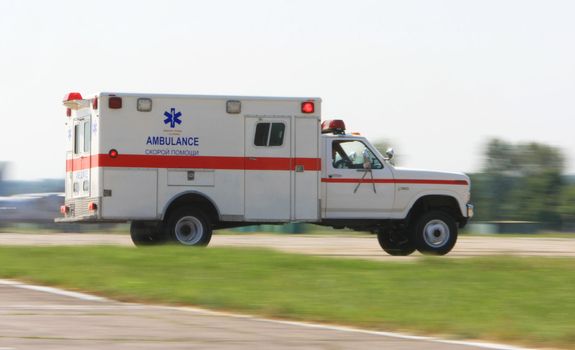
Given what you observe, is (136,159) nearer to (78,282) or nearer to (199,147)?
(199,147)

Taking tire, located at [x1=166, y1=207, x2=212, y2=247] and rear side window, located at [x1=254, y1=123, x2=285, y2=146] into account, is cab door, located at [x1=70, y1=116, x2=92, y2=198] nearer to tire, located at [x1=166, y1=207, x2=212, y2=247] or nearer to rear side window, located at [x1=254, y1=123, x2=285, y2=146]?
tire, located at [x1=166, y1=207, x2=212, y2=247]

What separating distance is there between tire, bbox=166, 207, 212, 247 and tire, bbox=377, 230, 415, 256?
351 cm

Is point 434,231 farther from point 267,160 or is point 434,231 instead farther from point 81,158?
point 81,158

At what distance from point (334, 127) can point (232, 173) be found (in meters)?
1.95

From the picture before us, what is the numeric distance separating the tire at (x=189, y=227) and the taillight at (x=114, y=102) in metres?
1.97

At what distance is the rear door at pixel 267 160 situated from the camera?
786 inches

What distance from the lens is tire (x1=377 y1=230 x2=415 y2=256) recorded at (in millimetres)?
21156

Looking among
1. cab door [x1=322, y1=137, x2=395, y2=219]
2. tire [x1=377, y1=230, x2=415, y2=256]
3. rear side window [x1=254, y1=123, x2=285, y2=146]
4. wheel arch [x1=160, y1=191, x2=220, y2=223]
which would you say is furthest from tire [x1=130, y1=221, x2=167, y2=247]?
tire [x1=377, y1=230, x2=415, y2=256]

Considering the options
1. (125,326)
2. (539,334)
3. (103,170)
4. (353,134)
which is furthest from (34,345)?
(353,134)

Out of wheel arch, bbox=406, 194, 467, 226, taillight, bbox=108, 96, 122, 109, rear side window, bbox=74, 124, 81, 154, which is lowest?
wheel arch, bbox=406, 194, 467, 226

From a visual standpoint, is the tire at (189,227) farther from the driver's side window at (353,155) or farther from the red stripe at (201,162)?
the driver's side window at (353,155)

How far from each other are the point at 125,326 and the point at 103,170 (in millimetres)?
9373

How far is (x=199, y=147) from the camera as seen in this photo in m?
19.8

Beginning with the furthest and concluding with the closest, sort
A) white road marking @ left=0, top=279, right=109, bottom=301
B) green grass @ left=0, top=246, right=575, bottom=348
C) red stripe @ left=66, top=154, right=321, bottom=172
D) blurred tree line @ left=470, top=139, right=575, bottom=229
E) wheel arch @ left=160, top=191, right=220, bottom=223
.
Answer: blurred tree line @ left=470, top=139, right=575, bottom=229, wheel arch @ left=160, top=191, right=220, bottom=223, red stripe @ left=66, top=154, right=321, bottom=172, white road marking @ left=0, top=279, right=109, bottom=301, green grass @ left=0, top=246, right=575, bottom=348
